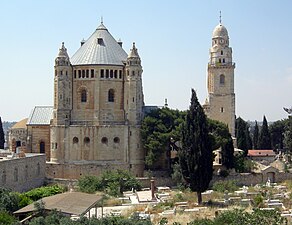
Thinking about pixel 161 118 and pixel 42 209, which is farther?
pixel 161 118

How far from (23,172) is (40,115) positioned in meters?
12.9

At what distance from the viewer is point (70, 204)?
25406mm

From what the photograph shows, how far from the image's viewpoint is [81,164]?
4678 centimetres

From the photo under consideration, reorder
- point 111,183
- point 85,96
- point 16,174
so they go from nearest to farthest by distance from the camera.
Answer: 1. point 16,174
2. point 111,183
3. point 85,96

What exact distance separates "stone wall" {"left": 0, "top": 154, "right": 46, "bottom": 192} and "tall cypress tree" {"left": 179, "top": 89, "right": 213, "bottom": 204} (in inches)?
458

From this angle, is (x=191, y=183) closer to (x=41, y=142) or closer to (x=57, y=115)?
(x=57, y=115)

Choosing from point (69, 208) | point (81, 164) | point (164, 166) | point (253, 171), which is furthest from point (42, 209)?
point (253, 171)

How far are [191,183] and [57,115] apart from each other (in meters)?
16.4

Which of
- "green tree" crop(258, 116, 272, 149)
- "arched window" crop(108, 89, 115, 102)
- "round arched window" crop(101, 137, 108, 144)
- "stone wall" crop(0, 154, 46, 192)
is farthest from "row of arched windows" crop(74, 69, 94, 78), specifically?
"green tree" crop(258, 116, 272, 149)

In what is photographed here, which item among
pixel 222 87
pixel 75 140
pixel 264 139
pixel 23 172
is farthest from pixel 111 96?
pixel 264 139

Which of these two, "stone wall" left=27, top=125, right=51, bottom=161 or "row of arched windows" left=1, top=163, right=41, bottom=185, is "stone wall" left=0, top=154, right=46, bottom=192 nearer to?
"row of arched windows" left=1, top=163, right=41, bottom=185

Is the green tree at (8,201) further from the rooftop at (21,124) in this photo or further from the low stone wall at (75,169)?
the rooftop at (21,124)

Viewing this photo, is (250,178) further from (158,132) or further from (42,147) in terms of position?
(42,147)

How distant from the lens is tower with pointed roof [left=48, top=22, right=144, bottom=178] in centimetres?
4694
